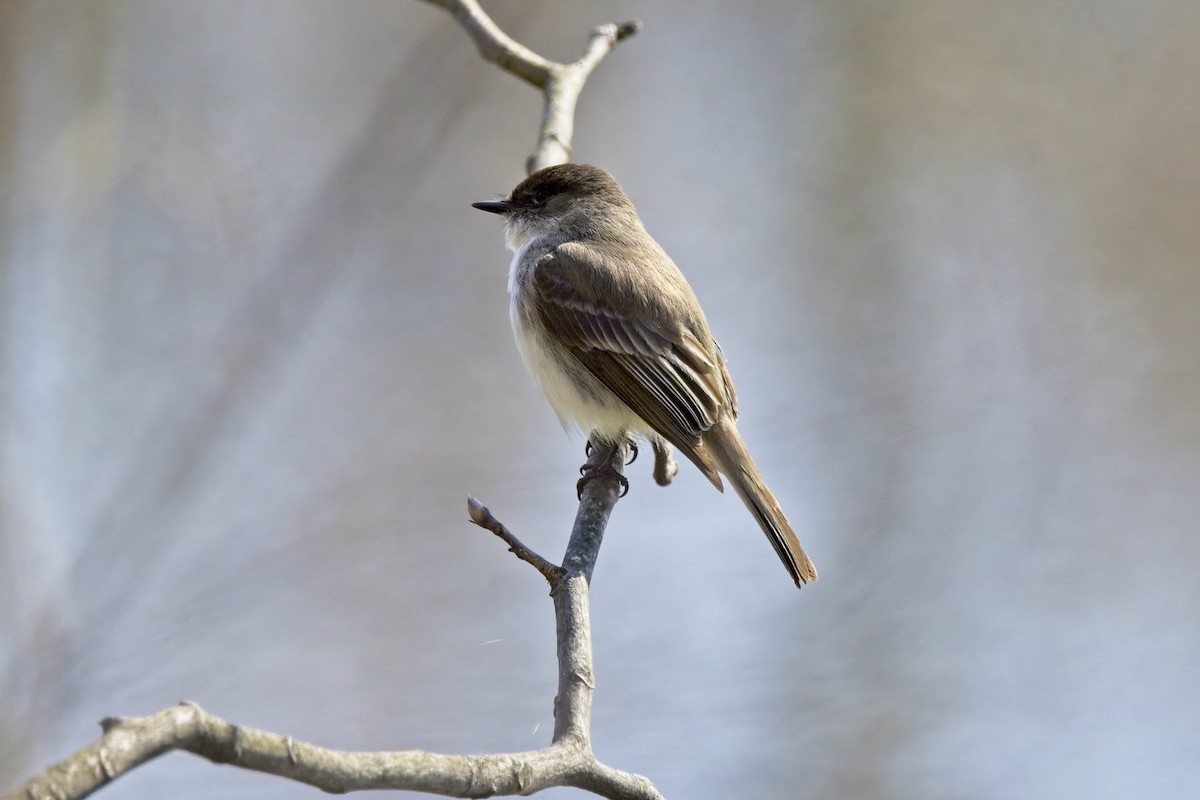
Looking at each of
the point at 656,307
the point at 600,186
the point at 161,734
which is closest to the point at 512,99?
the point at 600,186

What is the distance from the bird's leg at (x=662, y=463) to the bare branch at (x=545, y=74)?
3.58ft

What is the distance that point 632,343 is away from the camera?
12.7 ft

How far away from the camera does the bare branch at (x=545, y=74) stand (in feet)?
13.4

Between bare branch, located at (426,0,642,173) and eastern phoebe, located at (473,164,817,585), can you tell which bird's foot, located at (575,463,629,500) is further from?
bare branch, located at (426,0,642,173)

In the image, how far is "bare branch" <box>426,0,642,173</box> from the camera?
4.07 metres

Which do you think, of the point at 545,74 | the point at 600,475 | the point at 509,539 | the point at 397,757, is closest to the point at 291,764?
the point at 397,757

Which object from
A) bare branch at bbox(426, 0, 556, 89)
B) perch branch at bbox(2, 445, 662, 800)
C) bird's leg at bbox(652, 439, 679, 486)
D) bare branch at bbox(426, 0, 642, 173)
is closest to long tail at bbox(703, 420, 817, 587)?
bird's leg at bbox(652, 439, 679, 486)

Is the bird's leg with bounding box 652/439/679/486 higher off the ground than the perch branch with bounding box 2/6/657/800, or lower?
higher

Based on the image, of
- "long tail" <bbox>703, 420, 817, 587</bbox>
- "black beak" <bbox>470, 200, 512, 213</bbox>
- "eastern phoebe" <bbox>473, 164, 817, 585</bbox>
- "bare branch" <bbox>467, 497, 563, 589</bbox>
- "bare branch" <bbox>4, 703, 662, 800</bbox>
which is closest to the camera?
"bare branch" <bbox>4, 703, 662, 800</bbox>

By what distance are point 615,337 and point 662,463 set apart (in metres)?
0.46

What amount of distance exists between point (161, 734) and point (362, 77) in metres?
5.60

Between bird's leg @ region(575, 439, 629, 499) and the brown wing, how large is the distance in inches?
6.8

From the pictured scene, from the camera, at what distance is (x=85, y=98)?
217 inches

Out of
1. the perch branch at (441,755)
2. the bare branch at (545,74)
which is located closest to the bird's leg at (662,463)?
the perch branch at (441,755)
